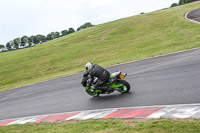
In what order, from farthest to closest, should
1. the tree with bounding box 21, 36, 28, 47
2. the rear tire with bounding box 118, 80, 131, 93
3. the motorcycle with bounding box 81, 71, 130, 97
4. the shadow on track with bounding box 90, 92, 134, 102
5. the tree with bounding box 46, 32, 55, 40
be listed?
1. the tree with bounding box 46, 32, 55, 40
2. the tree with bounding box 21, 36, 28, 47
3. the rear tire with bounding box 118, 80, 131, 93
4. the motorcycle with bounding box 81, 71, 130, 97
5. the shadow on track with bounding box 90, 92, 134, 102

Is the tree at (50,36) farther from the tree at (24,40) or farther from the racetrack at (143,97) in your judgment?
the racetrack at (143,97)

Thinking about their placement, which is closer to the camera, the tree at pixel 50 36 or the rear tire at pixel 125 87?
the rear tire at pixel 125 87

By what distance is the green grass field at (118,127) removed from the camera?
5.15 m

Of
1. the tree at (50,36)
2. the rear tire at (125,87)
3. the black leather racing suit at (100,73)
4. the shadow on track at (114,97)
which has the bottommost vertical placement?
the shadow on track at (114,97)

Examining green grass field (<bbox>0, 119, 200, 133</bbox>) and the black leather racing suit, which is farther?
the black leather racing suit

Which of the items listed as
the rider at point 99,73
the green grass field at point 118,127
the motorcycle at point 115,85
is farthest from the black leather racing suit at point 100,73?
the green grass field at point 118,127

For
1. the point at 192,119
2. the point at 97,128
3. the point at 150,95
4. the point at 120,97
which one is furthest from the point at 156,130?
the point at 120,97

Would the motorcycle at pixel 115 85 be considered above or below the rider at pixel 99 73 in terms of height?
below

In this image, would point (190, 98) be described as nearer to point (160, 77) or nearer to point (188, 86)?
point (188, 86)

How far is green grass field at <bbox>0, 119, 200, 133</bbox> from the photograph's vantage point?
5150 millimetres

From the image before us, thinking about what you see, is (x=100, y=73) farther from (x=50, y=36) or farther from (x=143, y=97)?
(x=50, y=36)

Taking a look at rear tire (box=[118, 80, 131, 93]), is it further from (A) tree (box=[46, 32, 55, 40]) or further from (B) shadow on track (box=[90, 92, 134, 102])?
(A) tree (box=[46, 32, 55, 40])

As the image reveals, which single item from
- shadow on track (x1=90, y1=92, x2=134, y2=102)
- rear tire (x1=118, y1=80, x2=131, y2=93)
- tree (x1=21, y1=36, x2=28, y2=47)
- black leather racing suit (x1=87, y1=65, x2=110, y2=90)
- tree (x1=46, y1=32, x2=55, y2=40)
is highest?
tree (x1=46, y1=32, x2=55, y2=40)

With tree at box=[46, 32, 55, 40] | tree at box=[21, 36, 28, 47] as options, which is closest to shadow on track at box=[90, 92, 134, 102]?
tree at box=[21, 36, 28, 47]
